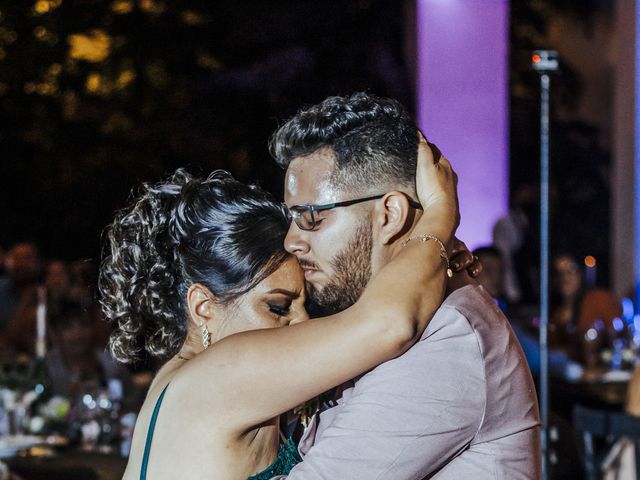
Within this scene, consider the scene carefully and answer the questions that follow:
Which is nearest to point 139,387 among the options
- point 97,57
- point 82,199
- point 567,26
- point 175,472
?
point 175,472

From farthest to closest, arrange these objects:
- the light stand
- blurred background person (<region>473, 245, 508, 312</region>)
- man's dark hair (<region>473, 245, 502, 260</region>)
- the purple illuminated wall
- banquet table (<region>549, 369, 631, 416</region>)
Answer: the purple illuminated wall, man's dark hair (<region>473, 245, 502, 260</region>), blurred background person (<region>473, 245, 508, 312</region>), banquet table (<region>549, 369, 631, 416</region>), the light stand

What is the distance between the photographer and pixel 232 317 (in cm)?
223

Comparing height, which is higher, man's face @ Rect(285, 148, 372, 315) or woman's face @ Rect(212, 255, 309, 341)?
man's face @ Rect(285, 148, 372, 315)

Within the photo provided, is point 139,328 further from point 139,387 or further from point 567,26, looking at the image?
point 567,26

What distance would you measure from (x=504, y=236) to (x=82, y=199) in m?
4.62

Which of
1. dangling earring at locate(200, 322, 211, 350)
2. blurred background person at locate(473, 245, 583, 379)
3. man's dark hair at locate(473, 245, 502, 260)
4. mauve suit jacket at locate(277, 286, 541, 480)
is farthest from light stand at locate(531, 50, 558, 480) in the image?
man's dark hair at locate(473, 245, 502, 260)

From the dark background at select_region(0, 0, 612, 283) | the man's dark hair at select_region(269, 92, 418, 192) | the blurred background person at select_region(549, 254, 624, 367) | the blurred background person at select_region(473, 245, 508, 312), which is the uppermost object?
the man's dark hair at select_region(269, 92, 418, 192)

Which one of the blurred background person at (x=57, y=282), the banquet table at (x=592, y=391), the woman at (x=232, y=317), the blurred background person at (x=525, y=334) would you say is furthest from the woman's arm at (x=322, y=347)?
the blurred background person at (x=57, y=282)

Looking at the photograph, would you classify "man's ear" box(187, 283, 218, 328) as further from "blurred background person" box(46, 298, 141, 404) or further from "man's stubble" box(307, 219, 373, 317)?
"blurred background person" box(46, 298, 141, 404)

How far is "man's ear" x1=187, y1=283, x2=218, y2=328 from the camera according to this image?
2254 mm

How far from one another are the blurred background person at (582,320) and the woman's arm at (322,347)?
528 cm

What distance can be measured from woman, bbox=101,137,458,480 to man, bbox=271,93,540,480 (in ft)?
0.19

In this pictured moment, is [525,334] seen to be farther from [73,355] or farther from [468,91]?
[73,355]

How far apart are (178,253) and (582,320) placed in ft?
19.7
